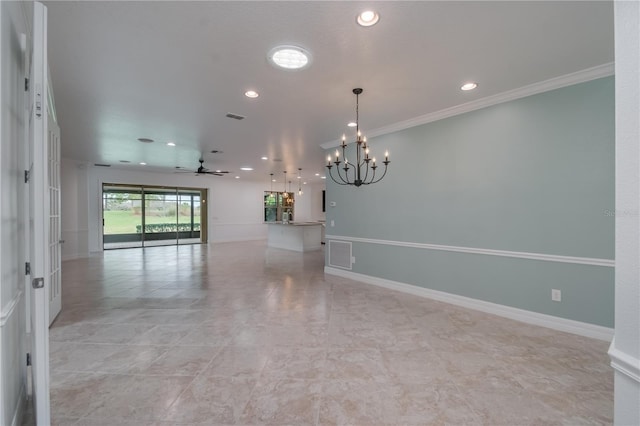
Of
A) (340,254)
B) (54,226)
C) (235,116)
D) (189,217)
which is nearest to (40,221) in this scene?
(54,226)

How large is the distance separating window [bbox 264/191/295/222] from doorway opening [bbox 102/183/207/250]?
2798 millimetres

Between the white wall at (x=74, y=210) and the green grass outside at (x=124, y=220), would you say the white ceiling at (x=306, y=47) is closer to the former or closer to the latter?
the white wall at (x=74, y=210)

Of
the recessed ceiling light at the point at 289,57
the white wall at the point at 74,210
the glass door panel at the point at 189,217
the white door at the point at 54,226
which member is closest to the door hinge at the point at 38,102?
the recessed ceiling light at the point at 289,57

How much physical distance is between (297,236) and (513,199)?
6583 mm

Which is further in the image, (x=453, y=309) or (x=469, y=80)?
(x=453, y=309)

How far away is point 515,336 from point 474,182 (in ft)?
6.20

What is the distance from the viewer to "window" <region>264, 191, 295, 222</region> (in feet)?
42.1

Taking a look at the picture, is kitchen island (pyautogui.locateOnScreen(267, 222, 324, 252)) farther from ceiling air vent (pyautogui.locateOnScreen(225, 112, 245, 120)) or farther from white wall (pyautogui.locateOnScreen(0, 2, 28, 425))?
white wall (pyautogui.locateOnScreen(0, 2, 28, 425))

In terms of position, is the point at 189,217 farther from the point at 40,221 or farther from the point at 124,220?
the point at 40,221

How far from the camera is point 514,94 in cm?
325

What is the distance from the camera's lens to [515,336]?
9.42 ft

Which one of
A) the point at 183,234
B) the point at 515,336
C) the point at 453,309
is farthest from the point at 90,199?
the point at 515,336

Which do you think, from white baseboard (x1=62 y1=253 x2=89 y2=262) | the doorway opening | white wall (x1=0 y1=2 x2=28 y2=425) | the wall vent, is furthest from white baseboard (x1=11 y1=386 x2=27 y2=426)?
the doorway opening

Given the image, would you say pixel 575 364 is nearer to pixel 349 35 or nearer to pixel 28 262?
pixel 349 35
